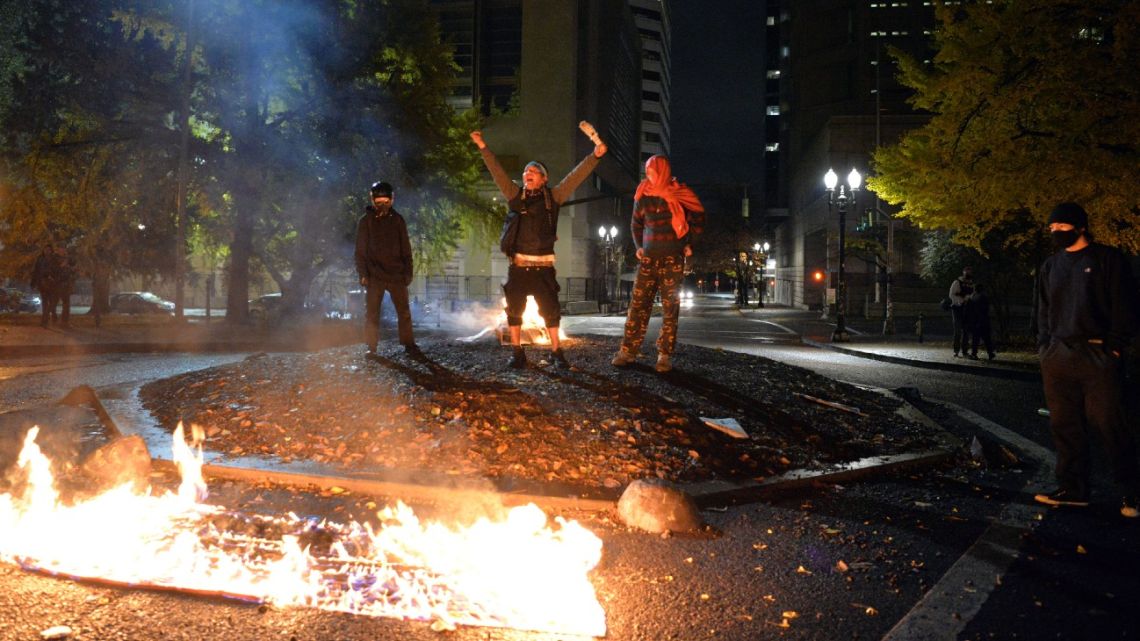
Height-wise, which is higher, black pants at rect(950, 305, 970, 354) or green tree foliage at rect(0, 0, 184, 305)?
green tree foliage at rect(0, 0, 184, 305)

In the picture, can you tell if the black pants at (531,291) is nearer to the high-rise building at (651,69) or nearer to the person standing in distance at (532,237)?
the person standing in distance at (532,237)

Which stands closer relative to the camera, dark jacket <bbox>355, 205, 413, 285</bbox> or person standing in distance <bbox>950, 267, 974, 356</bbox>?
dark jacket <bbox>355, 205, 413, 285</bbox>

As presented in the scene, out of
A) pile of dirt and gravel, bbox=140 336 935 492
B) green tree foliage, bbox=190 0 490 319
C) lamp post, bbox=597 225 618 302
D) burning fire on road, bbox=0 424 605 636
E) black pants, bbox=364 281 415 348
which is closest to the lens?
burning fire on road, bbox=0 424 605 636

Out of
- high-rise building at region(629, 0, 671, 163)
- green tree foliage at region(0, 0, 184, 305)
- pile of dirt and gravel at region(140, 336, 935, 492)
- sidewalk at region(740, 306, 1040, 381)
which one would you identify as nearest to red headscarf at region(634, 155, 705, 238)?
pile of dirt and gravel at region(140, 336, 935, 492)

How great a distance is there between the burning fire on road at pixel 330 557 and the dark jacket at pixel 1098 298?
10.3 ft

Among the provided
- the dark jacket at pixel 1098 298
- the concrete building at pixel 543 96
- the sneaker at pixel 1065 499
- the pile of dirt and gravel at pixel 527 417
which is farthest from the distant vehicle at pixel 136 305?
the dark jacket at pixel 1098 298

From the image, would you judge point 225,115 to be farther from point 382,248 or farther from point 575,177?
point 575,177

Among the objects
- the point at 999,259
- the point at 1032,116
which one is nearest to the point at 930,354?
the point at 1032,116

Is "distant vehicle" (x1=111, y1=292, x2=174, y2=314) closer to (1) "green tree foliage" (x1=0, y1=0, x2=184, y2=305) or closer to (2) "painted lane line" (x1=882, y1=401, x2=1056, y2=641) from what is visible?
(1) "green tree foliage" (x1=0, y1=0, x2=184, y2=305)

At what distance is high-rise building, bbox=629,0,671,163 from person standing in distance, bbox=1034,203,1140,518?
97.3 metres

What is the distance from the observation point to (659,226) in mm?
7383

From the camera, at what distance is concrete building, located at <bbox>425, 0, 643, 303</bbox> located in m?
53.6

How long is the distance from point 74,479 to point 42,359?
9992 millimetres

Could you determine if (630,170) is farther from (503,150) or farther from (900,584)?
(900,584)
